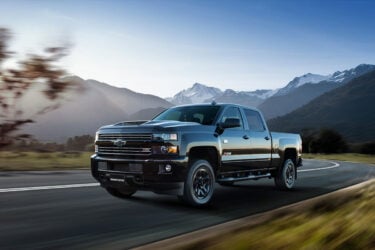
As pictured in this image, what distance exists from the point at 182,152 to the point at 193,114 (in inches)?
70.6

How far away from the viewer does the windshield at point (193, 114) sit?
9539 millimetres

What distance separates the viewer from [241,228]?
536 centimetres

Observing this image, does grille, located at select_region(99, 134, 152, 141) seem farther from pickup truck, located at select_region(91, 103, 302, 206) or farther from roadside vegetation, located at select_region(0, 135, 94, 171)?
roadside vegetation, located at select_region(0, 135, 94, 171)

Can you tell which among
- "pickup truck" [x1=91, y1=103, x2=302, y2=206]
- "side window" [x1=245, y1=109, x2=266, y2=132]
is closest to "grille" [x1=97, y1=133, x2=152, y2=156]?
"pickup truck" [x1=91, y1=103, x2=302, y2=206]

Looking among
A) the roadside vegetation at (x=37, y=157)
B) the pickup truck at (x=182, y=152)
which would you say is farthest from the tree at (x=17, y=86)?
the pickup truck at (x=182, y=152)

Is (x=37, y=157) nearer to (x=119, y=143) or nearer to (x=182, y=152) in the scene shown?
Result: (x=119, y=143)

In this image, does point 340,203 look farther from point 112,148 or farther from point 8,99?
point 8,99

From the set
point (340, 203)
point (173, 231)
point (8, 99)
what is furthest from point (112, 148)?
point (8, 99)

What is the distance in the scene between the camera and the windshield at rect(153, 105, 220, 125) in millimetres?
9539

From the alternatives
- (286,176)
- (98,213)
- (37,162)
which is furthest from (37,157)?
(98,213)

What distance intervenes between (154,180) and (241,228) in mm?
2892

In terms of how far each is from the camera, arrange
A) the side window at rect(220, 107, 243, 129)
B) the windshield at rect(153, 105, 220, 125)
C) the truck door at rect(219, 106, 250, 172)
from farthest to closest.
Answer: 1. the side window at rect(220, 107, 243, 129)
2. the windshield at rect(153, 105, 220, 125)
3. the truck door at rect(219, 106, 250, 172)

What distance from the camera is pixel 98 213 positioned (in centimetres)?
753

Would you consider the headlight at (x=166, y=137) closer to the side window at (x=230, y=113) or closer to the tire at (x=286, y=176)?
the side window at (x=230, y=113)
